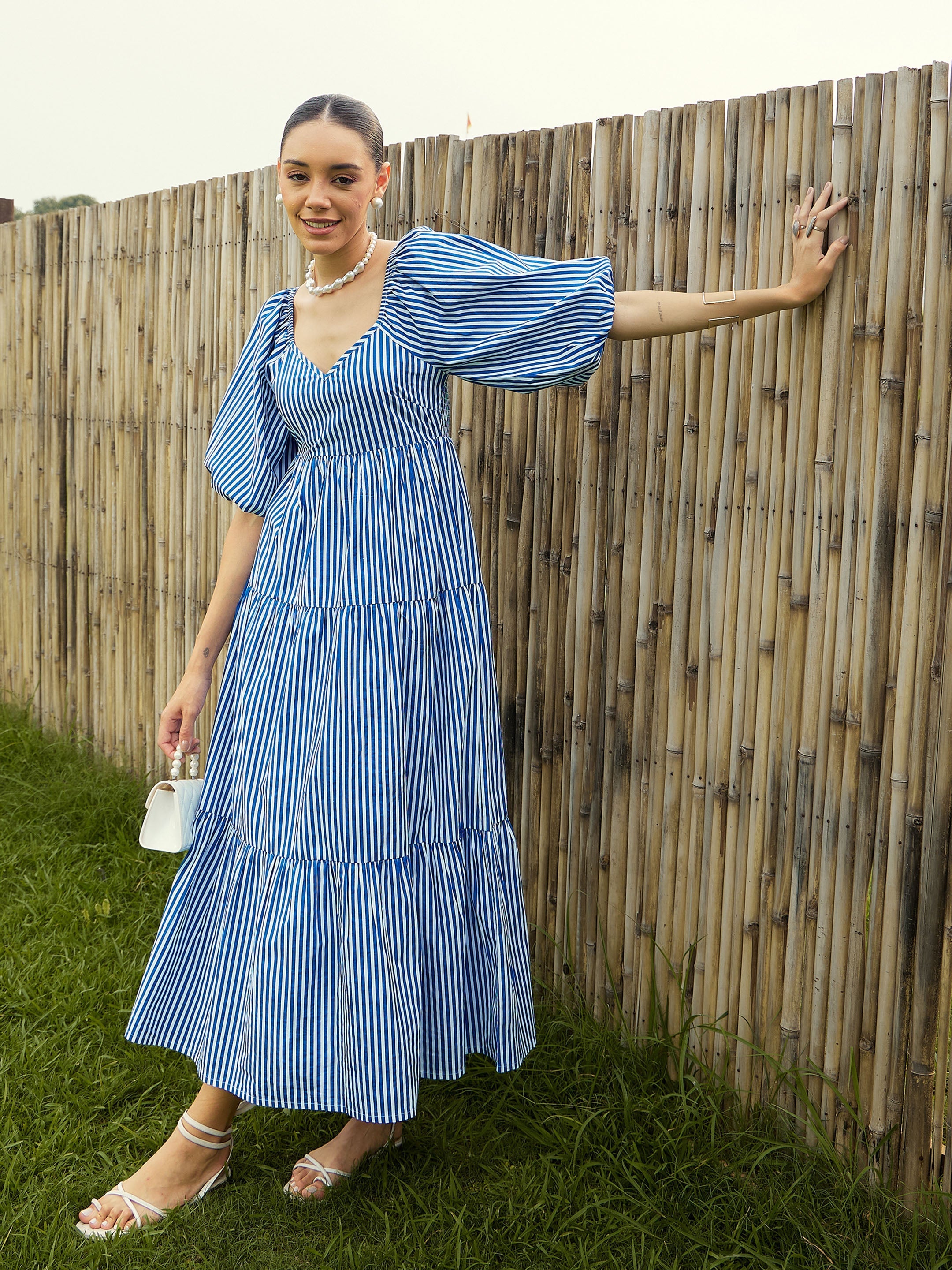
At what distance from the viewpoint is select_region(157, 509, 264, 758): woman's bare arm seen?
2.44 m

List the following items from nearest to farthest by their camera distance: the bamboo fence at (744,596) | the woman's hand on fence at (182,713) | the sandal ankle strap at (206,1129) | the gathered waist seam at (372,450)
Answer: the bamboo fence at (744,596)
the gathered waist seam at (372,450)
the sandal ankle strap at (206,1129)
the woman's hand on fence at (182,713)

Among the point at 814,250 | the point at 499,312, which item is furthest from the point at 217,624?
the point at 814,250

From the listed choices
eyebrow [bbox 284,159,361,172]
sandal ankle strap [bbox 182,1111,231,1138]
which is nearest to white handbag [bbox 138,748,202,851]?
sandal ankle strap [bbox 182,1111,231,1138]

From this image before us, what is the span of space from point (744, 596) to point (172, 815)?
1.11 meters

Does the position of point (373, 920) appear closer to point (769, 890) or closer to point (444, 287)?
point (769, 890)

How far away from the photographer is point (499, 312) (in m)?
2.15

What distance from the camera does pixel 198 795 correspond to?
237 cm

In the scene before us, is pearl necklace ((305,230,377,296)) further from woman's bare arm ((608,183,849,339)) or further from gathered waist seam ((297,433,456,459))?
woman's bare arm ((608,183,849,339))

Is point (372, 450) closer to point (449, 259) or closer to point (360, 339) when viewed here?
point (360, 339)

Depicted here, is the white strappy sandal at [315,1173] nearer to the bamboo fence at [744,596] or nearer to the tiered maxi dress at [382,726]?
the tiered maxi dress at [382,726]

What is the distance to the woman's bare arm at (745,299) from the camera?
6.97 feet

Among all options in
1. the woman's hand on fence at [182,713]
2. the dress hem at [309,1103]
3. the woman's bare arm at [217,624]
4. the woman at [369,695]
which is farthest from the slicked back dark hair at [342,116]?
the dress hem at [309,1103]

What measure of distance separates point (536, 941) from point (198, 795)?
3.03 ft

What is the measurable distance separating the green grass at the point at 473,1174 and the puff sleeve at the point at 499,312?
52.7 inches
